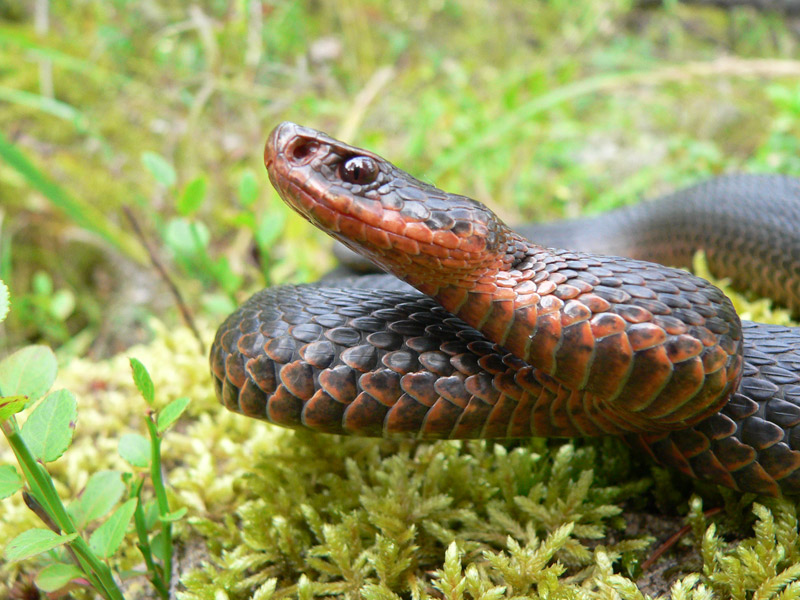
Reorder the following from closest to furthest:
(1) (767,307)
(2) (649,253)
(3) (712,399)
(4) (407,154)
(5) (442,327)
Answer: (3) (712,399) → (5) (442,327) → (1) (767,307) → (2) (649,253) → (4) (407,154)

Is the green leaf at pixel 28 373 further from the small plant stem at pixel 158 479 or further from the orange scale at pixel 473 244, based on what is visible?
the orange scale at pixel 473 244

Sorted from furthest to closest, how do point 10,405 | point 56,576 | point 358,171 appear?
1. point 358,171
2. point 56,576
3. point 10,405

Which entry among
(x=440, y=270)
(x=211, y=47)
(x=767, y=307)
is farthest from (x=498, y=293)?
(x=211, y=47)

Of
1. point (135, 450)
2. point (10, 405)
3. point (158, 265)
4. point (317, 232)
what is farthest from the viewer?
point (317, 232)

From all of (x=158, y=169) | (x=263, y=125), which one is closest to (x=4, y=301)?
(x=158, y=169)

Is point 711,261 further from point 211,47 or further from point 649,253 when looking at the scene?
point 211,47

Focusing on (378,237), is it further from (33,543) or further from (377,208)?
(33,543)

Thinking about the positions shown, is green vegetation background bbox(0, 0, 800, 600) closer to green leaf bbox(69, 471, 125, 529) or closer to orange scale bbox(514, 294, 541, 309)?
green leaf bbox(69, 471, 125, 529)
